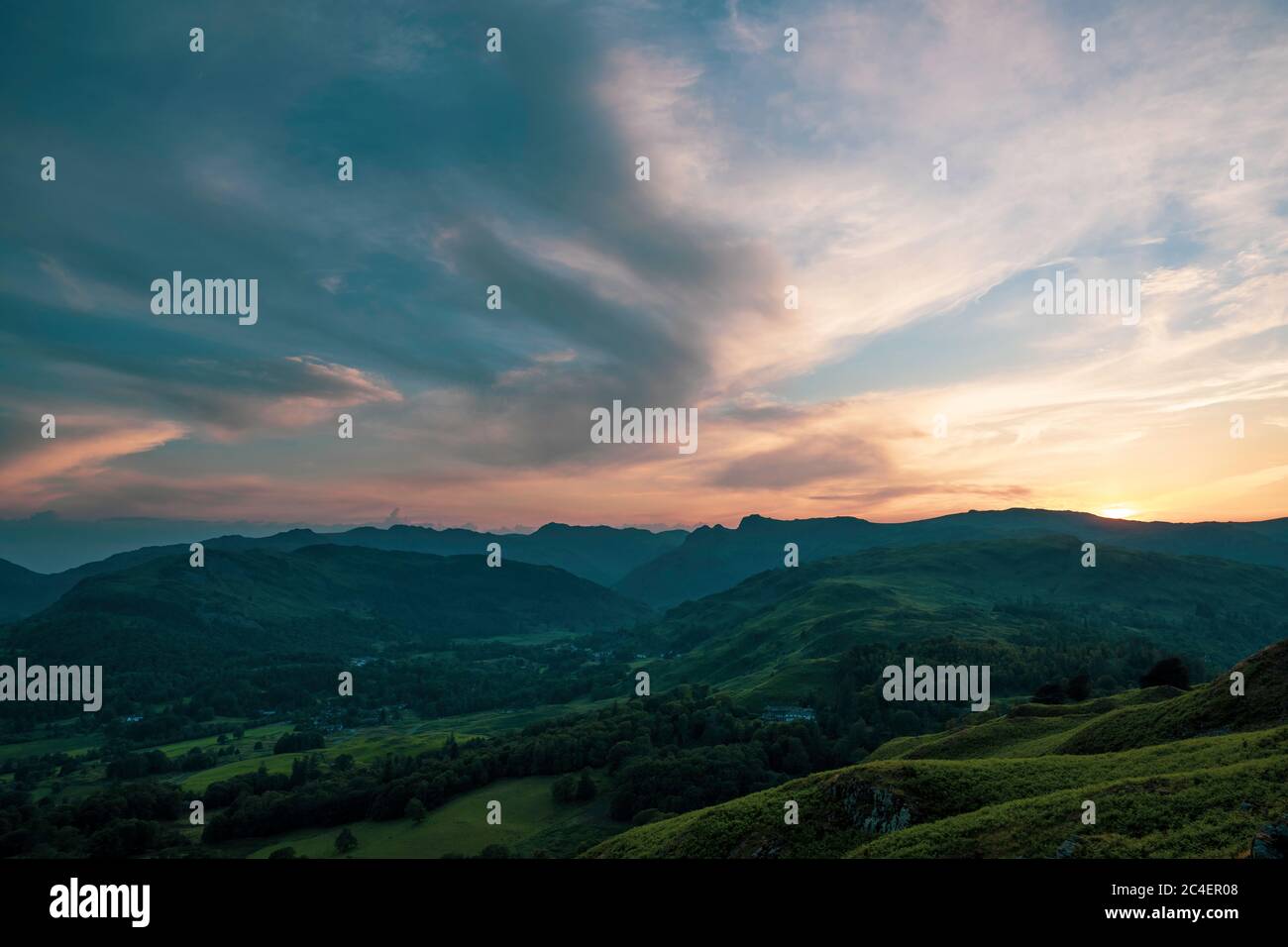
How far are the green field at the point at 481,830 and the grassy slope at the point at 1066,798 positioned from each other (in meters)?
83.0

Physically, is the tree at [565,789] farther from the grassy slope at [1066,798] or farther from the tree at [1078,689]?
the tree at [1078,689]

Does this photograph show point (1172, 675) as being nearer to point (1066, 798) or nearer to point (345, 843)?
point (1066, 798)

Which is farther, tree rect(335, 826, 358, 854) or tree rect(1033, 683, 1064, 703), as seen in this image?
tree rect(335, 826, 358, 854)

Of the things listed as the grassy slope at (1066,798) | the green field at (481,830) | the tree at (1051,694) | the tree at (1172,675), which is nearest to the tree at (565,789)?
the green field at (481,830)

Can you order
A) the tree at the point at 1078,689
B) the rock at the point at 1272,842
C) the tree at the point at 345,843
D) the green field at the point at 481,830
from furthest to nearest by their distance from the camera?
the tree at the point at 345,843
the green field at the point at 481,830
the tree at the point at 1078,689
the rock at the point at 1272,842

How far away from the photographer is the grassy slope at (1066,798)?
32.8 metres

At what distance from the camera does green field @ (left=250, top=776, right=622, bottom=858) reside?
429 feet

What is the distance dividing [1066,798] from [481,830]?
134 meters

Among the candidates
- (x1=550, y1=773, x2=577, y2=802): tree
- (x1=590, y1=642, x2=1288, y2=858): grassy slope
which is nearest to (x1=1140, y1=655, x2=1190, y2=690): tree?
(x1=590, y1=642, x2=1288, y2=858): grassy slope

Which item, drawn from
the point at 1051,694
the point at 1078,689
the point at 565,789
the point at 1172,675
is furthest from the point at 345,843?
the point at 1172,675

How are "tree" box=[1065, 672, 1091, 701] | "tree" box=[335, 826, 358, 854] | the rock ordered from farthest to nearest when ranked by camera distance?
1. "tree" box=[335, 826, 358, 854]
2. "tree" box=[1065, 672, 1091, 701]
3. the rock

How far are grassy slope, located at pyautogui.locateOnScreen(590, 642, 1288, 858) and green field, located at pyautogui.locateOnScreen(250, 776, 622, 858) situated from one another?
272 ft

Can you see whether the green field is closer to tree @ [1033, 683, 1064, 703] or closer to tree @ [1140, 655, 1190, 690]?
tree @ [1033, 683, 1064, 703]

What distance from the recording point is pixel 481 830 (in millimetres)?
139625
